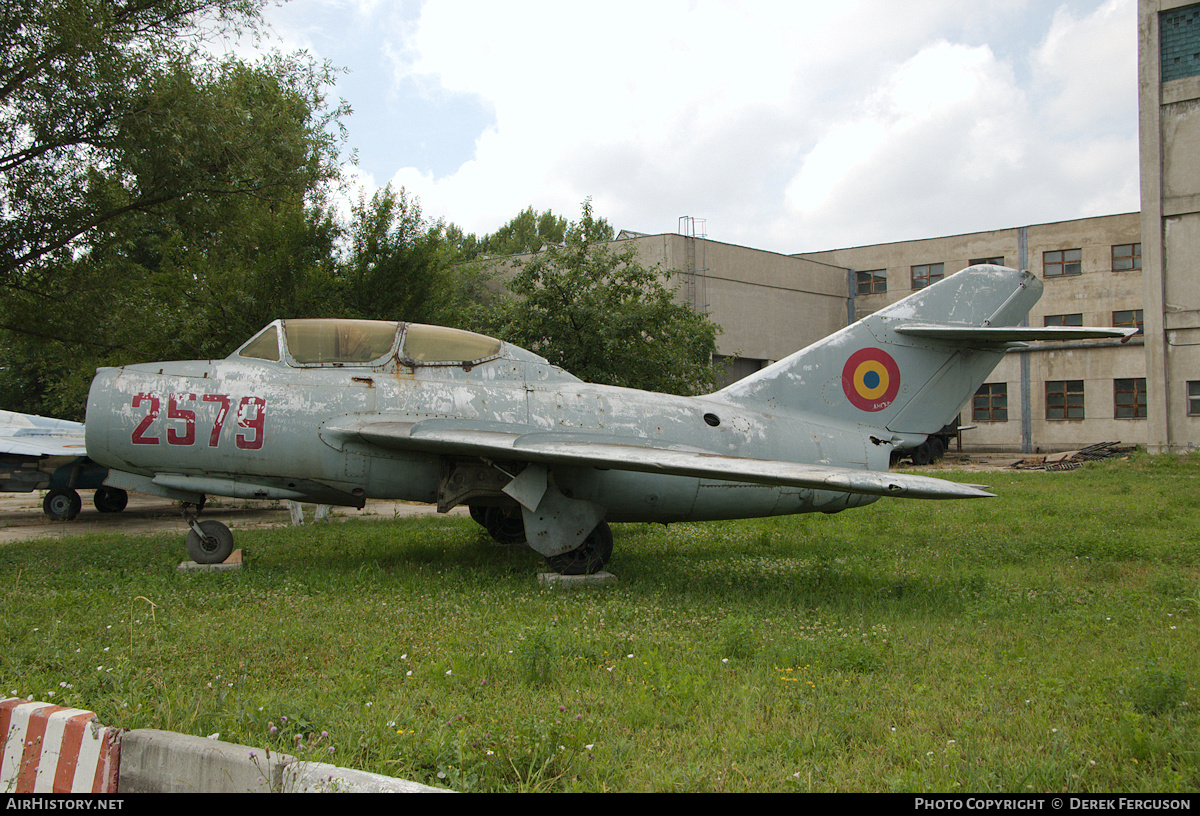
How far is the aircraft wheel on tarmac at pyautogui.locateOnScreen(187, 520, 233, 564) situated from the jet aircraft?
27.8ft

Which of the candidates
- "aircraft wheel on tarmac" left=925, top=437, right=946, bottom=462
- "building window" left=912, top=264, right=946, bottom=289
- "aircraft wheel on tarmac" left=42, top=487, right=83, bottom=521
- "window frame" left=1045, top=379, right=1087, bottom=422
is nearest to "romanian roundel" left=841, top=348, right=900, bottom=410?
"aircraft wheel on tarmac" left=42, top=487, right=83, bottom=521

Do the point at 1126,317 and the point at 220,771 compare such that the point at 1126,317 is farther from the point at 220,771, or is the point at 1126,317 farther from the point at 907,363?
the point at 220,771

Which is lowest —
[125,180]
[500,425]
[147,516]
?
[147,516]

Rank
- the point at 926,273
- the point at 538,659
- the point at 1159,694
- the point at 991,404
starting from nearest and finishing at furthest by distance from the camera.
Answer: the point at 1159,694 < the point at 538,659 < the point at 991,404 < the point at 926,273

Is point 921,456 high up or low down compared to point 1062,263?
down

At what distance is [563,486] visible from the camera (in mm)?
8469

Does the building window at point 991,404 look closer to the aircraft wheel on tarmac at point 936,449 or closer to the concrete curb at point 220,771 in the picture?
the aircraft wheel on tarmac at point 936,449

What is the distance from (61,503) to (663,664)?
16.6 metres

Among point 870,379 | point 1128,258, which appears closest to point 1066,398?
point 1128,258

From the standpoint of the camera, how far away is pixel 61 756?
129 inches

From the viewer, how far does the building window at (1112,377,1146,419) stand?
3684cm

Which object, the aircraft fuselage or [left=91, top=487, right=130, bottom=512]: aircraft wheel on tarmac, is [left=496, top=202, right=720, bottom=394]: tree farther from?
[left=91, top=487, right=130, bottom=512]: aircraft wheel on tarmac

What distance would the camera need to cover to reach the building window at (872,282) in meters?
46.0

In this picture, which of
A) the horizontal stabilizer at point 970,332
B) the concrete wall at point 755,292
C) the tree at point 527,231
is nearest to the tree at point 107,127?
the horizontal stabilizer at point 970,332
